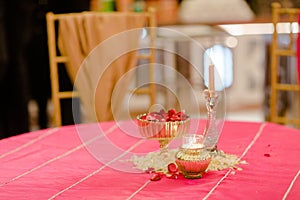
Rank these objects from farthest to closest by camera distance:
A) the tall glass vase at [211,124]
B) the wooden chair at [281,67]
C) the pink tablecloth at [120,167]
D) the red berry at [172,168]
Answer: the wooden chair at [281,67] → the tall glass vase at [211,124] → the red berry at [172,168] → the pink tablecloth at [120,167]

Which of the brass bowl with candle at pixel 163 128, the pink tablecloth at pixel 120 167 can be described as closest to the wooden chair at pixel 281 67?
the pink tablecloth at pixel 120 167

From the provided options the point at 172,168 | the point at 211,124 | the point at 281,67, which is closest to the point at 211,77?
the point at 211,124

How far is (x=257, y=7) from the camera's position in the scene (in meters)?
5.02

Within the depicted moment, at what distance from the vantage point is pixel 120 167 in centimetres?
167

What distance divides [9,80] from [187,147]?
93.8 inches

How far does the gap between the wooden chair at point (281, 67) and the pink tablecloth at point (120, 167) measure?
73 centimetres

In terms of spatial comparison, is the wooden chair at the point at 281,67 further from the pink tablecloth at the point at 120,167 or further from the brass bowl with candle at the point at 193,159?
the brass bowl with candle at the point at 193,159

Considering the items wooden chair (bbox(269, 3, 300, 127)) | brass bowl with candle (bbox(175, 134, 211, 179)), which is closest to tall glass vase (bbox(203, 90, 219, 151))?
brass bowl with candle (bbox(175, 134, 211, 179))

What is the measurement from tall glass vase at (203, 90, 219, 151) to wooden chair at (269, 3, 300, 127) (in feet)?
3.67

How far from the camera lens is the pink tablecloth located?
1.46 meters

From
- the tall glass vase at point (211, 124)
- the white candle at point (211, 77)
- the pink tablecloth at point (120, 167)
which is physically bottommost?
the pink tablecloth at point (120, 167)

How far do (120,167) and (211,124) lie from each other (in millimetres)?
297

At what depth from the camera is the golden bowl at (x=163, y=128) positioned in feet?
5.31

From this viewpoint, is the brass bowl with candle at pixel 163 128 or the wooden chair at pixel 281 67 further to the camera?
the wooden chair at pixel 281 67
